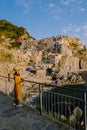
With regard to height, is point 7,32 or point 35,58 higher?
point 7,32

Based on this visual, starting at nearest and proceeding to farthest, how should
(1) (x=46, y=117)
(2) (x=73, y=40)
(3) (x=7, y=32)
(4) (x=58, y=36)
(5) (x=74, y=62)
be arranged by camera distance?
(1) (x=46, y=117)
(3) (x=7, y=32)
(5) (x=74, y=62)
(4) (x=58, y=36)
(2) (x=73, y=40)

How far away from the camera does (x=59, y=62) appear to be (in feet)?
293

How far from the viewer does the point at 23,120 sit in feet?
30.5

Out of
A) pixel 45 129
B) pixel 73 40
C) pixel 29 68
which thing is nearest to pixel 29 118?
pixel 45 129

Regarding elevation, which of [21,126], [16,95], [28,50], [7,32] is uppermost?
[7,32]

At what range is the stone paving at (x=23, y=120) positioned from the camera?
27.7 feet

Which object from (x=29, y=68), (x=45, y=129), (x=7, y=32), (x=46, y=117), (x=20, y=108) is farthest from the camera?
(x=7, y=32)

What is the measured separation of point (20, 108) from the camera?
1100cm

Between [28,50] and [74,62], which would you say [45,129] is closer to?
[28,50]

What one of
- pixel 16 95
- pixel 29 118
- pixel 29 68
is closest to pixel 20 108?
pixel 16 95

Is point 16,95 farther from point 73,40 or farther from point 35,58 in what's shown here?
point 73,40

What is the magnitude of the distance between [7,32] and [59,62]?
70.5 ft

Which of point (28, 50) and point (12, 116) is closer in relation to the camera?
point (12, 116)

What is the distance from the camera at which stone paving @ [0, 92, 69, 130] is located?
845cm
